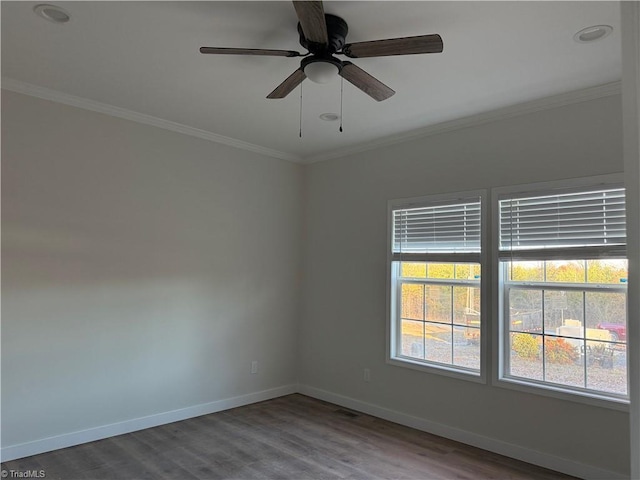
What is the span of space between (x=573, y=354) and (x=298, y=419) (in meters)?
2.49

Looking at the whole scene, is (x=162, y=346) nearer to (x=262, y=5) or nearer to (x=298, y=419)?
(x=298, y=419)

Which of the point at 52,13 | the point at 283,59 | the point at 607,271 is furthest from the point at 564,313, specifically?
the point at 52,13

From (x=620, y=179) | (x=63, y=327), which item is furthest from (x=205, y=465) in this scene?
(x=620, y=179)

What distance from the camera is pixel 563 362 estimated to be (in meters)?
3.26

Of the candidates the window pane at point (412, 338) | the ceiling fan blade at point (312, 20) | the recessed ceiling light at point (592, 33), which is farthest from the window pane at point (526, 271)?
the ceiling fan blade at point (312, 20)

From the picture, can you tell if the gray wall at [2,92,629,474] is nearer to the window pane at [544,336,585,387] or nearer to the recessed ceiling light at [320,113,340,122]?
the window pane at [544,336,585,387]

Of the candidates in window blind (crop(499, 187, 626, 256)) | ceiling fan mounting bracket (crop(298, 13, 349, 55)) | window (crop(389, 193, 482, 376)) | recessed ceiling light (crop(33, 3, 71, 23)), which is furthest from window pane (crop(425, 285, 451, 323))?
recessed ceiling light (crop(33, 3, 71, 23))

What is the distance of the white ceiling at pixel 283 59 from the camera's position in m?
2.31

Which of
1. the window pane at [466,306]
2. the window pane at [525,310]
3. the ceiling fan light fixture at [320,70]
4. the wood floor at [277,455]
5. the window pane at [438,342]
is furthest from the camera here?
the window pane at [438,342]

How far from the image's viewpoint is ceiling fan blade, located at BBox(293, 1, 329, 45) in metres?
1.91

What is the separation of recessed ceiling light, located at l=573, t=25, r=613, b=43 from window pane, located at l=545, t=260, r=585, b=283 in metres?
1.54

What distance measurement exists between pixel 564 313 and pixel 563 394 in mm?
590

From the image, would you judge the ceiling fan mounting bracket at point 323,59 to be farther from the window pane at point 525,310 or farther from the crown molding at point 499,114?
the window pane at point 525,310

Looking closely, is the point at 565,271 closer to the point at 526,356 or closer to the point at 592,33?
the point at 526,356
